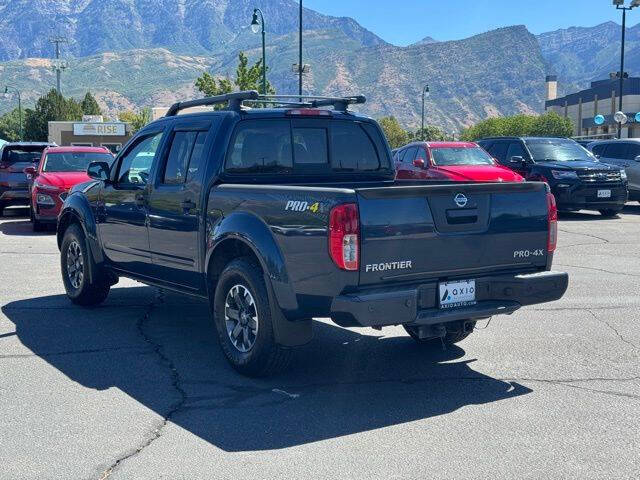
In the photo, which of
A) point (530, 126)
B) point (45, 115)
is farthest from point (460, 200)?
point (530, 126)

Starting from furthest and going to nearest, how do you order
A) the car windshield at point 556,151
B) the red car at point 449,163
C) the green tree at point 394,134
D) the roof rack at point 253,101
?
the green tree at point 394,134, the car windshield at point 556,151, the red car at point 449,163, the roof rack at point 253,101

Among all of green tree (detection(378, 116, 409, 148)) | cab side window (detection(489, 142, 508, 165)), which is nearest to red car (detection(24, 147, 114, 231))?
cab side window (detection(489, 142, 508, 165))

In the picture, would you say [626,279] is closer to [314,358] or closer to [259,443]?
[314,358]

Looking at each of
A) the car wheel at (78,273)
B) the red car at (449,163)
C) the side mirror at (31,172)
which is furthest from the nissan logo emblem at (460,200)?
the side mirror at (31,172)

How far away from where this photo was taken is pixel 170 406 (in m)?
5.34

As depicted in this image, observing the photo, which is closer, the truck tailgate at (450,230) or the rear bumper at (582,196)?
the truck tailgate at (450,230)

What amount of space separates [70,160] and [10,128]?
139 meters

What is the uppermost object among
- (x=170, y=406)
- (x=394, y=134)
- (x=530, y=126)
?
(x=530, y=126)

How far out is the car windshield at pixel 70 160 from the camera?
17016 mm

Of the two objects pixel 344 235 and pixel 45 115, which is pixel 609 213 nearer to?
pixel 344 235

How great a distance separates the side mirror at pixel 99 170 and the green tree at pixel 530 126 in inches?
2964

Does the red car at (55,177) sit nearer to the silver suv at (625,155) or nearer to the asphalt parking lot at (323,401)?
the asphalt parking lot at (323,401)

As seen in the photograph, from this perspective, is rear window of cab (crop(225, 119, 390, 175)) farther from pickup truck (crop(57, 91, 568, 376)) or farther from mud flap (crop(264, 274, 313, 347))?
mud flap (crop(264, 274, 313, 347))

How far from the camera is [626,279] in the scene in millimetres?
10336
